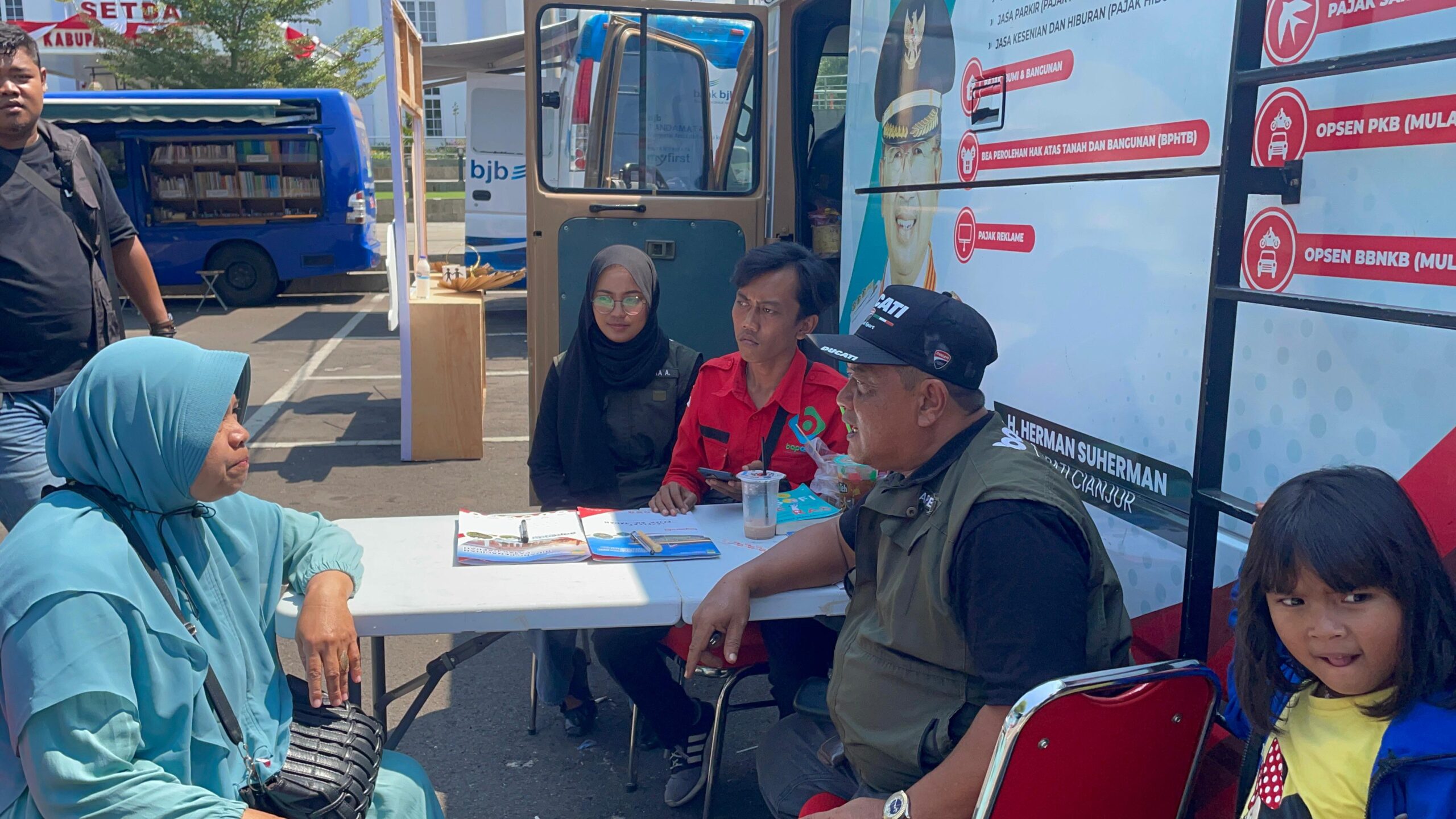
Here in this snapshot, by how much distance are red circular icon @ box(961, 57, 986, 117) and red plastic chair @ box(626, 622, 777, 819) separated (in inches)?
55.8

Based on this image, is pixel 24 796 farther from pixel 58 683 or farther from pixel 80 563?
pixel 80 563

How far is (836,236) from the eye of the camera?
192 inches

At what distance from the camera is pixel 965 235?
9.13 ft

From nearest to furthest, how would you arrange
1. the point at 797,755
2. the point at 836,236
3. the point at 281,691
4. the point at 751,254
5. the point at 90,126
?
the point at 281,691
the point at 797,755
the point at 751,254
the point at 836,236
the point at 90,126

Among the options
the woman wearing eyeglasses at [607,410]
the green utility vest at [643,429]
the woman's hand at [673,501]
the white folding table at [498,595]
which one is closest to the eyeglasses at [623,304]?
the woman wearing eyeglasses at [607,410]

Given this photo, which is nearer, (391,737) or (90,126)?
(391,737)

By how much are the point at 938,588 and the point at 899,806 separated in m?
0.35

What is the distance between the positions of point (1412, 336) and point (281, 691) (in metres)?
1.93

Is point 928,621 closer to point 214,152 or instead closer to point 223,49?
point 214,152

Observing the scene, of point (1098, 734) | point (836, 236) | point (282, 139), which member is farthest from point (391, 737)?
point (282, 139)

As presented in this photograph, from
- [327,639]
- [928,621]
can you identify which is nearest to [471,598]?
[327,639]

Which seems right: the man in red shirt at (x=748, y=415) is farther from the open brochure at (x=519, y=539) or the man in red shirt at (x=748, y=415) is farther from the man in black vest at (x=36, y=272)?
the man in black vest at (x=36, y=272)

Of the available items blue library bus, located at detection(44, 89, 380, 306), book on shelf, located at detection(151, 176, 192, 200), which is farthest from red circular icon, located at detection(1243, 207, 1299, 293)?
book on shelf, located at detection(151, 176, 192, 200)

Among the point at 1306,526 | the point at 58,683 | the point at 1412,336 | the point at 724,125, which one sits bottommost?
the point at 58,683
